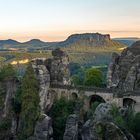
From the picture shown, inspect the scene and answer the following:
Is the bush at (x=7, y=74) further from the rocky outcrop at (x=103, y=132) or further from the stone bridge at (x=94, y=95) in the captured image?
the rocky outcrop at (x=103, y=132)

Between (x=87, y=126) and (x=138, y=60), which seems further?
(x=138, y=60)

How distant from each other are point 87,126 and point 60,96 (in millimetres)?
35489

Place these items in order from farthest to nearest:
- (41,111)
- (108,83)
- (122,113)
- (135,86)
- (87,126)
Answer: (108,83) < (135,86) < (41,111) < (122,113) < (87,126)

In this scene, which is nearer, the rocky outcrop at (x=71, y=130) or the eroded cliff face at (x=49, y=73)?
the rocky outcrop at (x=71, y=130)

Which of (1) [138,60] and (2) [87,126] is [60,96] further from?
(2) [87,126]

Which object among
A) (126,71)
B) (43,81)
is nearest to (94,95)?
(126,71)

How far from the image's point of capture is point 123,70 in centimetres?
7900

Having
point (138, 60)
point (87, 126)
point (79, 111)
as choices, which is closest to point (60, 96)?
point (79, 111)

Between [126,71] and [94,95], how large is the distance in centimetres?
793

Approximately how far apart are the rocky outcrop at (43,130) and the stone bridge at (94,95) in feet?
60.7

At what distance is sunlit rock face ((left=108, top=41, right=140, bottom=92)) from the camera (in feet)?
245

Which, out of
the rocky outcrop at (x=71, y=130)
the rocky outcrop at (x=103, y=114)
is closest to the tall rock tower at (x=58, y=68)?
the rocky outcrop at (x=71, y=130)

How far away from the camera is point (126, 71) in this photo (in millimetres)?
78188

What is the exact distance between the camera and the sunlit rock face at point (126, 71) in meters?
74.6
